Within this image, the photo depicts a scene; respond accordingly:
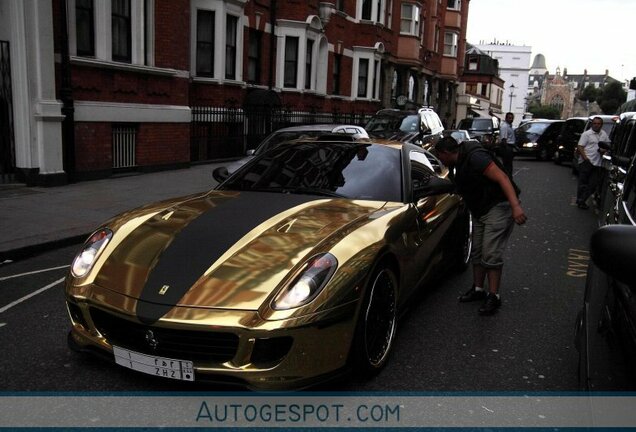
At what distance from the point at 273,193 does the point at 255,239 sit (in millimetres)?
1034

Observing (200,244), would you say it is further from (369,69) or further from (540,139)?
(369,69)

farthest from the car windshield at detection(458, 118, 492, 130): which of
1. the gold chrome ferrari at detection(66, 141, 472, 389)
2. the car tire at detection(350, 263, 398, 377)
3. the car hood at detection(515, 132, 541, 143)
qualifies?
the car tire at detection(350, 263, 398, 377)

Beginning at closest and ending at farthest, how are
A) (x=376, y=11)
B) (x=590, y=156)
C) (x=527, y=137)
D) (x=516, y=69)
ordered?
1. (x=590, y=156)
2. (x=527, y=137)
3. (x=376, y=11)
4. (x=516, y=69)

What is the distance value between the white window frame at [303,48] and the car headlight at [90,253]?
19639 mm

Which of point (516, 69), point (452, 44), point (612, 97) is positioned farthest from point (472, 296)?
point (516, 69)

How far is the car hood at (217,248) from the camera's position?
3.11 meters

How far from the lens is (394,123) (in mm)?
16156

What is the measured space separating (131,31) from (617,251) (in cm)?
1390

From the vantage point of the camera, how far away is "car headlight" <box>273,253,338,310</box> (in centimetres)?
307

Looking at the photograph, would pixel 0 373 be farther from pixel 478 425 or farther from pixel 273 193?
pixel 478 425

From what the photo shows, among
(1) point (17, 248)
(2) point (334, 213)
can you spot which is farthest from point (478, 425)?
(1) point (17, 248)

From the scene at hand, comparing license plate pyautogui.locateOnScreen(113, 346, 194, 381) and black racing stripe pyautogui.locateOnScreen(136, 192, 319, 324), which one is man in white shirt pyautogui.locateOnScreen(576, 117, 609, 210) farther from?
license plate pyautogui.locateOnScreen(113, 346, 194, 381)

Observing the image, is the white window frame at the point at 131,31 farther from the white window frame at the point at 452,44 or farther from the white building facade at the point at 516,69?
the white building facade at the point at 516,69

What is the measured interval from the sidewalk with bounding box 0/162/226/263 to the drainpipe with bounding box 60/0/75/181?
52 cm
